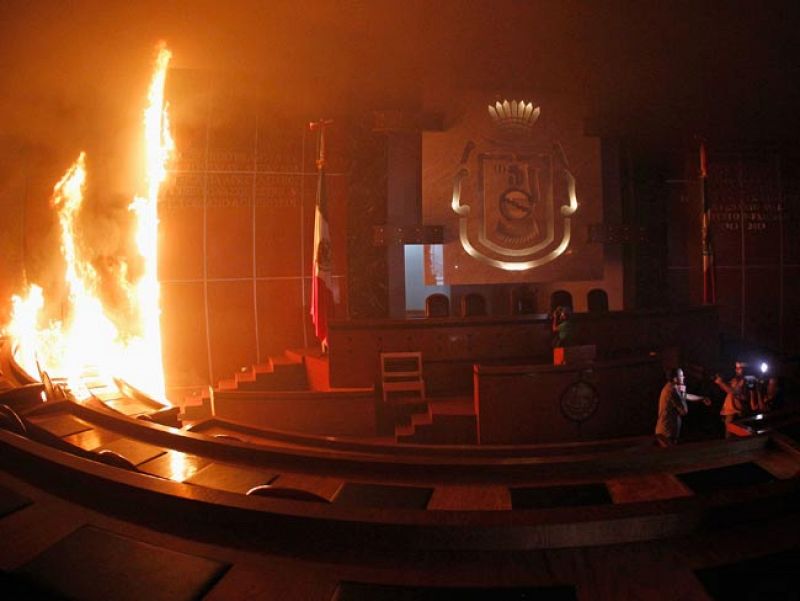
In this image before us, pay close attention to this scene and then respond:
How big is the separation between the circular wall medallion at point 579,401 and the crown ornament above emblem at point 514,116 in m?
5.60

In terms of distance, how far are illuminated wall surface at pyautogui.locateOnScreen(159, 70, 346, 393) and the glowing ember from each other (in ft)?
0.74

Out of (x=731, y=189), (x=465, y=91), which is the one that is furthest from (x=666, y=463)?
(x=731, y=189)

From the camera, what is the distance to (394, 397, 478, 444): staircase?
6059 mm

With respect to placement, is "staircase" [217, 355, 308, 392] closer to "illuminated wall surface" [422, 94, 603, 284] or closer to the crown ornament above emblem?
"illuminated wall surface" [422, 94, 603, 284]

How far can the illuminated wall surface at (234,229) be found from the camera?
8.79m

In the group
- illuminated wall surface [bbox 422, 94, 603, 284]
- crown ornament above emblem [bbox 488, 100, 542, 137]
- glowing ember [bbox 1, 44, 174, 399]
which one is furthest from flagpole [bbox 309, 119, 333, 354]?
crown ornament above emblem [bbox 488, 100, 542, 137]

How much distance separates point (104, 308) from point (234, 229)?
2562mm

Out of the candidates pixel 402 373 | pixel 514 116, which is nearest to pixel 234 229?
pixel 402 373

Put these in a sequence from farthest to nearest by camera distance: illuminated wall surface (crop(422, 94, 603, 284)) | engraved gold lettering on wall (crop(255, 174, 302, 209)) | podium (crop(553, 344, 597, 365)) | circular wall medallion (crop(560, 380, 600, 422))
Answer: illuminated wall surface (crop(422, 94, 603, 284)) → engraved gold lettering on wall (crop(255, 174, 302, 209)) → podium (crop(553, 344, 597, 365)) → circular wall medallion (crop(560, 380, 600, 422))

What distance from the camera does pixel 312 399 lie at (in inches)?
260

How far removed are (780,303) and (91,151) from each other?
45.4ft

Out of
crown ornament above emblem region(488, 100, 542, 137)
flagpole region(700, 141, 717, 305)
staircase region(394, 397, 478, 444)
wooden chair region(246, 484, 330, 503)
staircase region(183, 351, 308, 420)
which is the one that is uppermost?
crown ornament above emblem region(488, 100, 542, 137)

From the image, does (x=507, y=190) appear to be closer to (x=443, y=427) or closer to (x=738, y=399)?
(x=443, y=427)

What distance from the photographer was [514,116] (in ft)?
30.9
